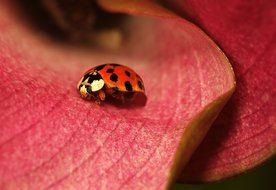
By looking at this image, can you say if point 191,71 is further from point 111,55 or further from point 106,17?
point 106,17

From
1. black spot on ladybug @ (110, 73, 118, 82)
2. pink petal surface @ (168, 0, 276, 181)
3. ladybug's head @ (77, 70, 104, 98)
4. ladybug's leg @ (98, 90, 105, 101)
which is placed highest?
pink petal surface @ (168, 0, 276, 181)

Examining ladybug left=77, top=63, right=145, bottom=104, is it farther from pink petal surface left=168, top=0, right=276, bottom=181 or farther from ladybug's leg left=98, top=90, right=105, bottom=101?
pink petal surface left=168, top=0, right=276, bottom=181

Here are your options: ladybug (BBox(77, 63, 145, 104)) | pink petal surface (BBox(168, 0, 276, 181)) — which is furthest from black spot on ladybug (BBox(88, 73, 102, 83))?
pink petal surface (BBox(168, 0, 276, 181))

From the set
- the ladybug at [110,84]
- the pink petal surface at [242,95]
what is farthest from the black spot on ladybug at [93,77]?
the pink petal surface at [242,95]

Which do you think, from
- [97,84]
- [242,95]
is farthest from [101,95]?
[242,95]

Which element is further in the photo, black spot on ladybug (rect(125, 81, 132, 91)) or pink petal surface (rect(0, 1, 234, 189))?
black spot on ladybug (rect(125, 81, 132, 91))

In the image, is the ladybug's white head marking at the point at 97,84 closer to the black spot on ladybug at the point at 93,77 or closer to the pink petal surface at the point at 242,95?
the black spot on ladybug at the point at 93,77
